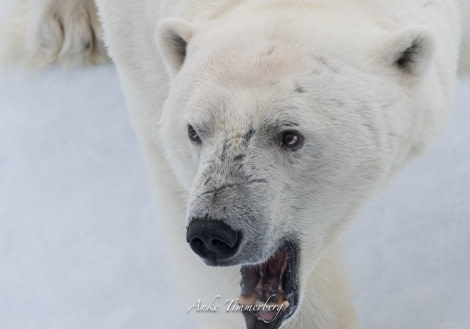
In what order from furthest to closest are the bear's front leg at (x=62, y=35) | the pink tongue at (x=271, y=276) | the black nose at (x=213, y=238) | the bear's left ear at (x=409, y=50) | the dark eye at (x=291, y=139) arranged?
the bear's front leg at (x=62, y=35), the pink tongue at (x=271, y=276), the bear's left ear at (x=409, y=50), the dark eye at (x=291, y=139), the black nose at (x=213, y=238)

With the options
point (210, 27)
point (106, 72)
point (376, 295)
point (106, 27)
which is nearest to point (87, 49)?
point (106, 72)

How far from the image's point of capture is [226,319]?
2.86 m

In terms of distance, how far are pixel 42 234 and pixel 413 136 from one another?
210cm

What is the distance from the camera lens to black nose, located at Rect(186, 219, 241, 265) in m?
1.99

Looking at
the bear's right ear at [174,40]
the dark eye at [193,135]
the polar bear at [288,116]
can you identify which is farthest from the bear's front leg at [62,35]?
the dark eye at [193,135]

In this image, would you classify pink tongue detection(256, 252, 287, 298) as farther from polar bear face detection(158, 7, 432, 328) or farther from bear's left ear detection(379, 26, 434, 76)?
bear's left ear detection(379, 26, 434, 76)

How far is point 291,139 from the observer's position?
6.93 ft

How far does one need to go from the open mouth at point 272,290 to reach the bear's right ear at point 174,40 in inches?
23.3

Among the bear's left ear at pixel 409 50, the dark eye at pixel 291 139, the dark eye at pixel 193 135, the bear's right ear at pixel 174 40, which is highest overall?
the bear's right ear at pixel 174 40

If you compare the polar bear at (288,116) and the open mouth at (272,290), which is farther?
the open mouth at (272,290)

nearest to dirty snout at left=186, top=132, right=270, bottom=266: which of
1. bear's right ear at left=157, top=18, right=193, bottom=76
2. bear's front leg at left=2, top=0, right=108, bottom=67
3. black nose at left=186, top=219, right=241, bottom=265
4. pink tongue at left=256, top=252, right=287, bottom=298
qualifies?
black nose at left=186, top=219, right=241, bottom=265

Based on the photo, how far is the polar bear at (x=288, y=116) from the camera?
207 cm

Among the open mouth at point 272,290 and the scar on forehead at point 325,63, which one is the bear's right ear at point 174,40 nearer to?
the scar on forehead at point 325,63

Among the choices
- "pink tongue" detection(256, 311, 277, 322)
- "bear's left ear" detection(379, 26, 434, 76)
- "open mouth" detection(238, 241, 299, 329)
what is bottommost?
"pink tongue" detection(256, 311, 277, 322)
